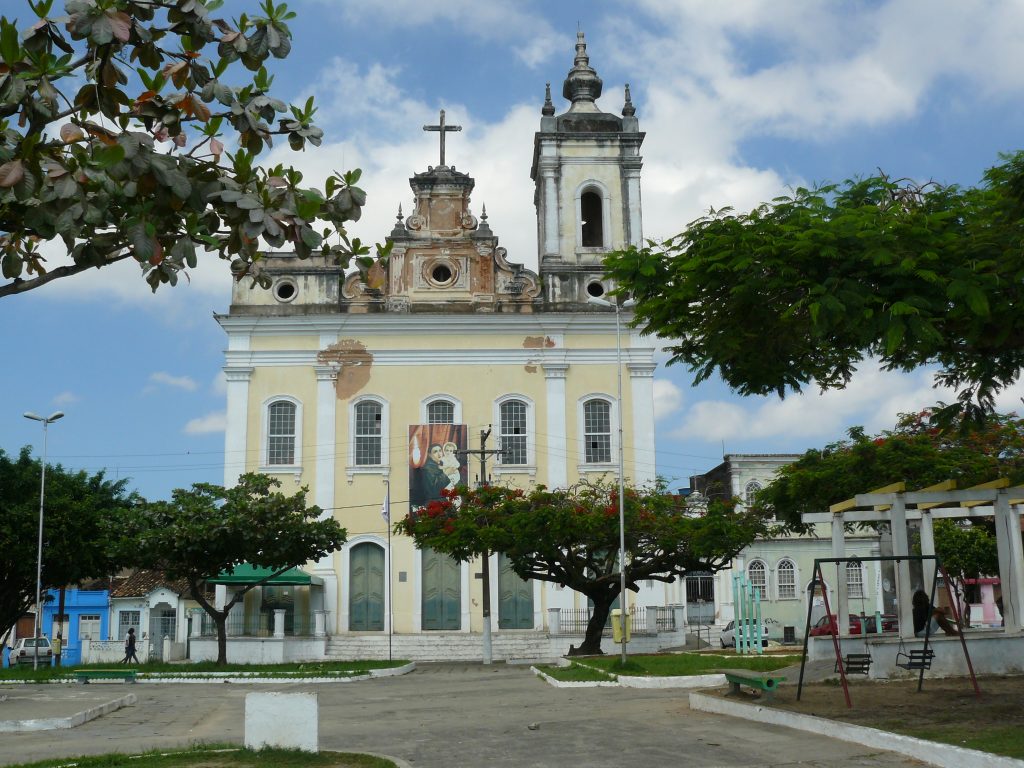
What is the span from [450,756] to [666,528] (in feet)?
49.5

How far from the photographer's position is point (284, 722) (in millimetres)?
8953

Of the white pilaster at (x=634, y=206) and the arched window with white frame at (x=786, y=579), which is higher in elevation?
the white pilaster at (x=634, y=206)

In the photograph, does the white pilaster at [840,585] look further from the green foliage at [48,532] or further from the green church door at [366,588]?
the green foliage at [48,532]

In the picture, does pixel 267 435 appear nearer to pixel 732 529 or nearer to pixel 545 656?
pixel 545 656

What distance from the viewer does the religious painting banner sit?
30688 millimetres

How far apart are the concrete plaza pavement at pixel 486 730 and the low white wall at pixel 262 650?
9.28 m

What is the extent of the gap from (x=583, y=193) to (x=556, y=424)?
680 centimetres

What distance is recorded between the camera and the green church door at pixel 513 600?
100ft

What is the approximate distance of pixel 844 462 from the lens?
2356 centimetres

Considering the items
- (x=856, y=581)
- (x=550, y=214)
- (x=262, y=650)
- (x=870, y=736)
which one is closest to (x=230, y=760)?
(x=870, y=736)

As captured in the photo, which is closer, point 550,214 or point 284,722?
point 284,722

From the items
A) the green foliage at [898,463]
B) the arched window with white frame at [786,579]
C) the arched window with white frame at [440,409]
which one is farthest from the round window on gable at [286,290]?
the arched window with white frame at [786,579]

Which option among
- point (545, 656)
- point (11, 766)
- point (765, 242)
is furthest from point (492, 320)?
point (11, 766)

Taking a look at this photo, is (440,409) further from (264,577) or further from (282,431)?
(264,577)
